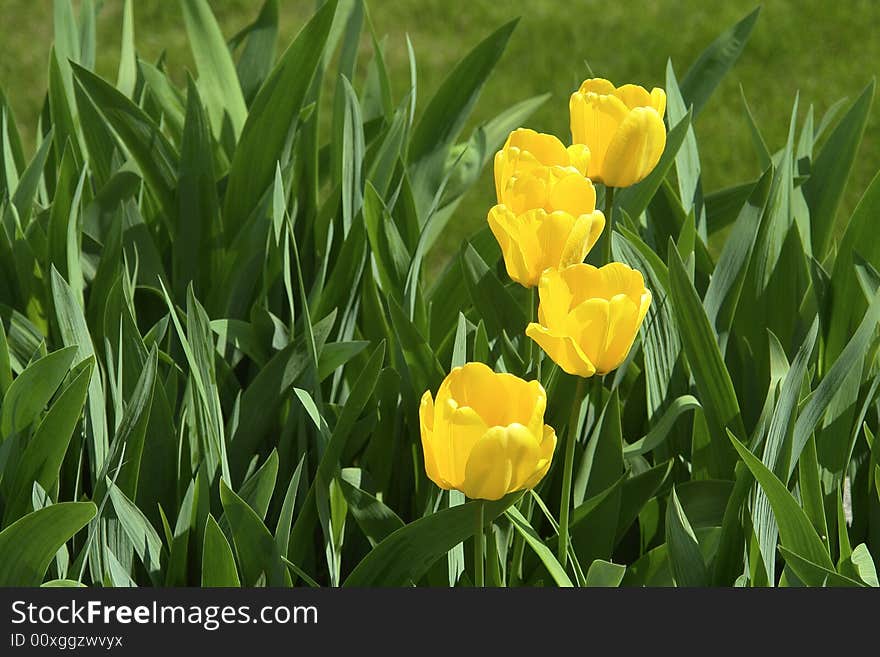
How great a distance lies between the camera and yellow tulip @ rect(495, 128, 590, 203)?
964mm

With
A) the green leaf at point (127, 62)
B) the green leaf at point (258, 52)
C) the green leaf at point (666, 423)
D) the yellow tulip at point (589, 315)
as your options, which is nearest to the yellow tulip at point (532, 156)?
the yellow tulip at point (589, 315)

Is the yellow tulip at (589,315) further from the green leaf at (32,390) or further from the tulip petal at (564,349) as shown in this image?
the green leaf at (32,390)

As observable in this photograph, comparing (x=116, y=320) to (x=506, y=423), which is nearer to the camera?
(x=506, y=423)

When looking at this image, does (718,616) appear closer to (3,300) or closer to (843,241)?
(843,241)

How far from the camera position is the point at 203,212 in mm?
1474

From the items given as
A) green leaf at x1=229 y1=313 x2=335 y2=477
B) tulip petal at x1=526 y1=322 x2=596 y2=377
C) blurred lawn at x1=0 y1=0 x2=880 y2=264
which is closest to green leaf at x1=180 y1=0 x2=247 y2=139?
green leaf at x1=229 y1=313 x2=335 y2=477

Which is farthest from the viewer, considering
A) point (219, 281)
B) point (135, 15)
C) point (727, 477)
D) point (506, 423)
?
point (135, 15)

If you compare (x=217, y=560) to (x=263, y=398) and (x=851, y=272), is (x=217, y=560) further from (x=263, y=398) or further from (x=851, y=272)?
(x=851, y=272)

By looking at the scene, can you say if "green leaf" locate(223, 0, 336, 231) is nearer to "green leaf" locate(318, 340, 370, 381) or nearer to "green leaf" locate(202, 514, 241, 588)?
"green leaf" locate(318, 340, 370, 381)

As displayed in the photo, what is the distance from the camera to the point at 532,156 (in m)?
0.98

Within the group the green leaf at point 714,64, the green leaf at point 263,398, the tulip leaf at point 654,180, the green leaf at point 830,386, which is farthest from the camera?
the green leaf at point 714,64

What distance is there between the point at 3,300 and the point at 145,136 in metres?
0.29

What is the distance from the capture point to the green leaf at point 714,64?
1.65 m

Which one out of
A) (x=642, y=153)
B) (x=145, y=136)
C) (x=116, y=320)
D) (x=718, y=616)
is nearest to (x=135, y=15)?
(x=145, y=136)
